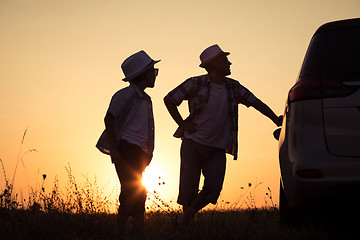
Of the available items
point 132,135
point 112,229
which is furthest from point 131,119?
point 112,229

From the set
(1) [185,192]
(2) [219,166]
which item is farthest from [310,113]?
(1) [185,192]

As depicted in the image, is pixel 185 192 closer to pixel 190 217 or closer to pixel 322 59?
pixel 190 217

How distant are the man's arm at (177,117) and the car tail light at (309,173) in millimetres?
2332

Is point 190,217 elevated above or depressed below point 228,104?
below

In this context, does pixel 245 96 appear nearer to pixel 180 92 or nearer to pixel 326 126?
pixel 180 92

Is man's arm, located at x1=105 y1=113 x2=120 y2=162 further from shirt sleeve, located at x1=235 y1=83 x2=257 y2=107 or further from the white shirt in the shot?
shirt sleeve, located at x1=235 y1=83 x2=257 y2=107

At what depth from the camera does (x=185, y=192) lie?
263 inches

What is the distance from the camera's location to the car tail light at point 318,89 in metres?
4.33

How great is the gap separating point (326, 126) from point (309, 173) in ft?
1.27

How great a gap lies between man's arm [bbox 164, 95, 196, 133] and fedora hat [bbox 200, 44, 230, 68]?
2.03 feet

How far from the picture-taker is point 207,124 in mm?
6480

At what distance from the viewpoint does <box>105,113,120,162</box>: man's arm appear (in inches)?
220

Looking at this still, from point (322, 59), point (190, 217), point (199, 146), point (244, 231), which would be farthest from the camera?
point (199, 146)

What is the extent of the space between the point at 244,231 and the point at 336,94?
1.51 m
